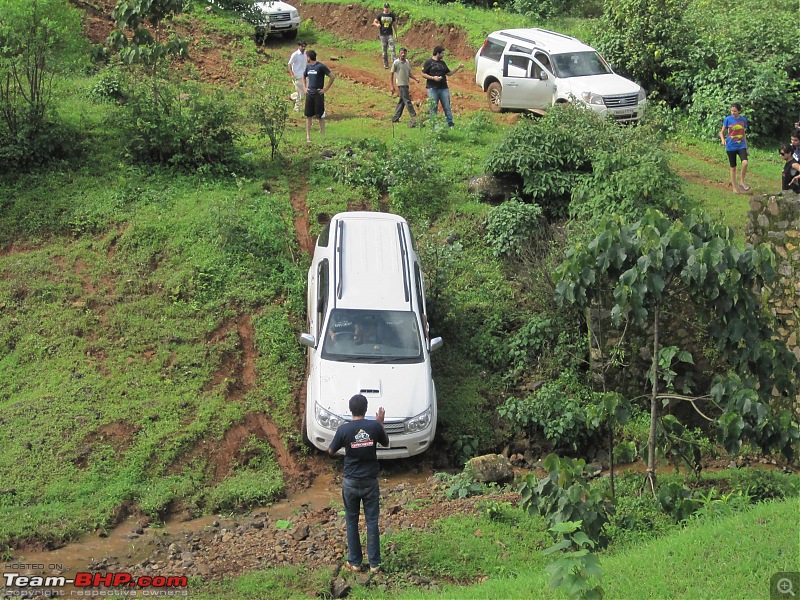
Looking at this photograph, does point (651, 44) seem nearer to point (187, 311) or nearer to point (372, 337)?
point (372, 337)

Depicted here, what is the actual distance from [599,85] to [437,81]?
3.43 meters

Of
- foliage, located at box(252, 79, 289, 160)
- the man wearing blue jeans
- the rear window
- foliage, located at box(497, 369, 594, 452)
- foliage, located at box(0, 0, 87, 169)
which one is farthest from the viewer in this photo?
the rear window

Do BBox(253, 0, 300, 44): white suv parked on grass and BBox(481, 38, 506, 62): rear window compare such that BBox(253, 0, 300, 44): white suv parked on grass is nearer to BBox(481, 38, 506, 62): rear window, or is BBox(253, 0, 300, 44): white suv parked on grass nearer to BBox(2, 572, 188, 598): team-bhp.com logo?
BBox(481, 38, 506, 62): rear window

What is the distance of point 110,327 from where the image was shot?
504 inches

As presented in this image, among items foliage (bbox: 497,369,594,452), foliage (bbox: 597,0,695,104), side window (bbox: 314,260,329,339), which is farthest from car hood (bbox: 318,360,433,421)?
foliage (bbox: 597,0,695,104)

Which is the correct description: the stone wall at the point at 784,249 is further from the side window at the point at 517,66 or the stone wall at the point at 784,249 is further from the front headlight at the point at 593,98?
the side window at the point at 517,66

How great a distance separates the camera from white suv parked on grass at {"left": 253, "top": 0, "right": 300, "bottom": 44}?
81.2ft

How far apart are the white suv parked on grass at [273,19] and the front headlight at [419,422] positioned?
16.6m

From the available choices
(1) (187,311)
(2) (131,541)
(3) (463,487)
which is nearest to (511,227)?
(1) (187,311)

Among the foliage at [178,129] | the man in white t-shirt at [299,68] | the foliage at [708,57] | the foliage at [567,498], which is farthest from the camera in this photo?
the man in white t-shirt at [299,68]

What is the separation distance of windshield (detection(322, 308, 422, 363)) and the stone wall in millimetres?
4482

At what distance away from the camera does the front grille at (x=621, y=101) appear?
60.8 ft

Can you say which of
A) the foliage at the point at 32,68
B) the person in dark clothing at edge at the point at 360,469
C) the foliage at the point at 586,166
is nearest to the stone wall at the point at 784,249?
the foliage at the point at 586,166

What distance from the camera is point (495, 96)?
20375mm
